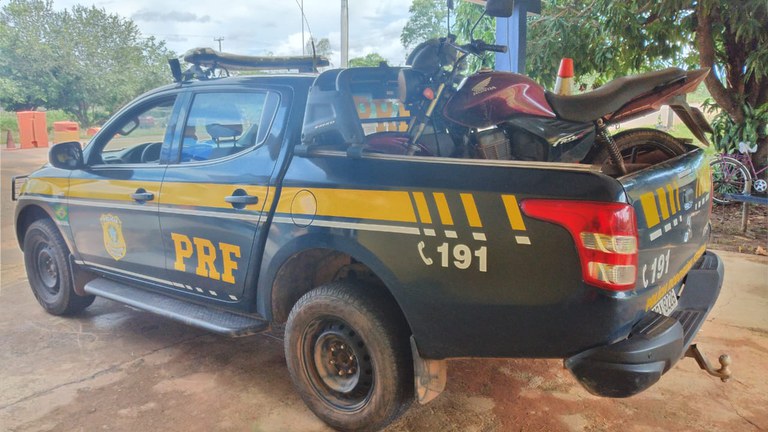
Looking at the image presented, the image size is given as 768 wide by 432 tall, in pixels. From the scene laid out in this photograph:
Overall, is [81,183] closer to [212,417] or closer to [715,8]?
[212,417]

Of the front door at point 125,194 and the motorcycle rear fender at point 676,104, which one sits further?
the front door at point 125,194

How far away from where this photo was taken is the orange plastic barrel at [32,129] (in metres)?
14.5

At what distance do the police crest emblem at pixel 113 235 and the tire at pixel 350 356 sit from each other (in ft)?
4.96

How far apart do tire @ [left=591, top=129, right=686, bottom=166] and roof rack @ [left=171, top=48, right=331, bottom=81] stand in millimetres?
1782

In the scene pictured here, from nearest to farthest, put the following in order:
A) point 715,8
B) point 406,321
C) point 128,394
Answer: point 406,321
point 128,394
point 715,8

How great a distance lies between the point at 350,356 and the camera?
261cm

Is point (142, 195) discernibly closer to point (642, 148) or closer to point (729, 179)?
point (642, 148)

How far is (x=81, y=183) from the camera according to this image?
3.71m

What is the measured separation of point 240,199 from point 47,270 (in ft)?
8.12

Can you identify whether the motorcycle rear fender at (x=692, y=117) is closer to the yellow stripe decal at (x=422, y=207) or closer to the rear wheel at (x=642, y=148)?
the rear wheel at (x=642, y=148)

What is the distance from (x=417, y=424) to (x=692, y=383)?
5.17 feet

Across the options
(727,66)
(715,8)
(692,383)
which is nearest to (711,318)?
(692,383)

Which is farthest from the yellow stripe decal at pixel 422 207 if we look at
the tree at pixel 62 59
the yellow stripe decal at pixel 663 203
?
the tree at pixel 62 59

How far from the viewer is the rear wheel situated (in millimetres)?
2943
